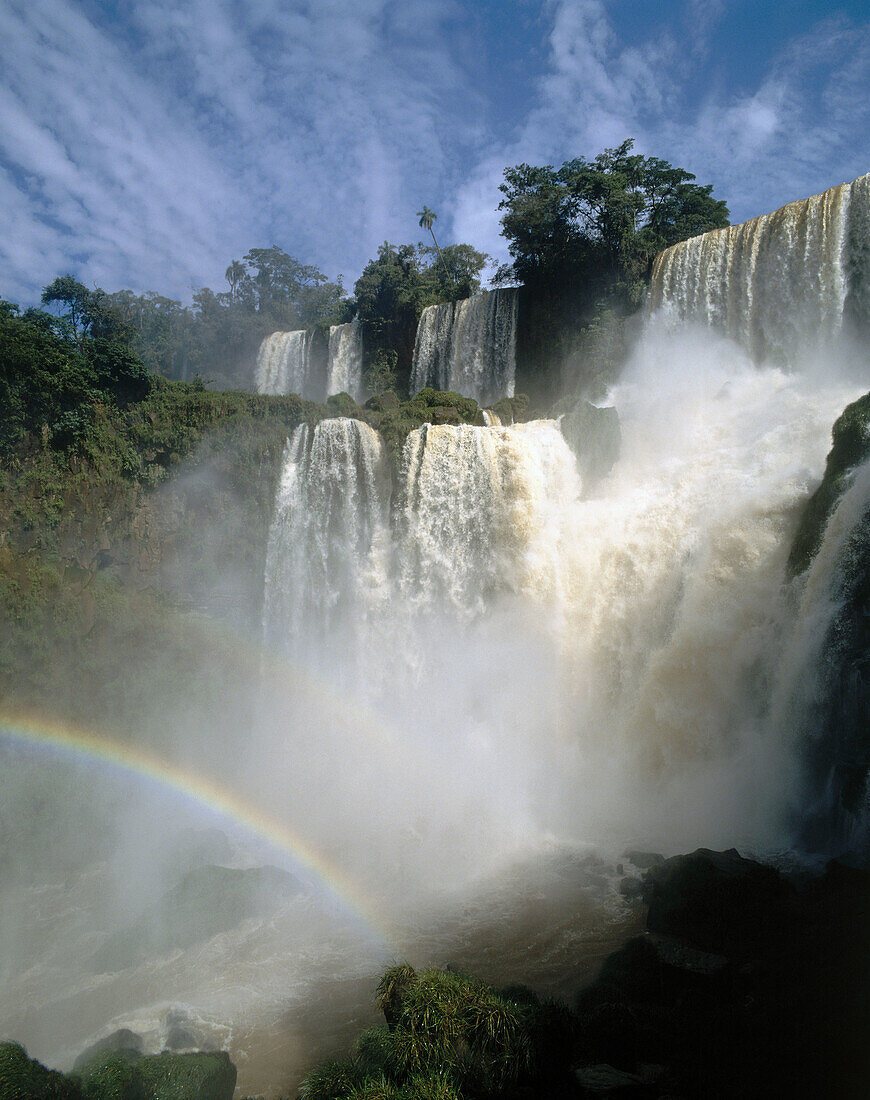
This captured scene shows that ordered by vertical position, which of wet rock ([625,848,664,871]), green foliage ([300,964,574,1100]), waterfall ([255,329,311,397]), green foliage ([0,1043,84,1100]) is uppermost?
waterfall ([255,329,311,397])

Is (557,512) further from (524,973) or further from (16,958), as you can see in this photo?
(16,958)

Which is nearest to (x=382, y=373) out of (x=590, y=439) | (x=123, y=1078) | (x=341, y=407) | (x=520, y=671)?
Answer: (x=341, y=407)

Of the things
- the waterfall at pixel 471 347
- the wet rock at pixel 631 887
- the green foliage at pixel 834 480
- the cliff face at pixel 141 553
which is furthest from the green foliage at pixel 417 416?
the wet rock at pixel 631 887

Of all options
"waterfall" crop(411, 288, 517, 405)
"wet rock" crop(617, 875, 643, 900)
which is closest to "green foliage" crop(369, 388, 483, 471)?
"waterfall" crop(411, 288, 517, 405)

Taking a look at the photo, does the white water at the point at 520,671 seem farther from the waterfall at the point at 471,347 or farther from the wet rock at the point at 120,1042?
the waterfall at the point at 471,347

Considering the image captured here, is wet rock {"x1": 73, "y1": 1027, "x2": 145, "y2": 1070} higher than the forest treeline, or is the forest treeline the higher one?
the forest treeline

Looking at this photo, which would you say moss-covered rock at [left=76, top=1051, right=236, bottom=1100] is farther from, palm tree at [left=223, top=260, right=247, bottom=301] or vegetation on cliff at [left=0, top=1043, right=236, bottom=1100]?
palm tree at [left=223, top=260, right=247, bottom=301]

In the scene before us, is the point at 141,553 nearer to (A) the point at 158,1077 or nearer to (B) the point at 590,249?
(A) the point at 158,1077
